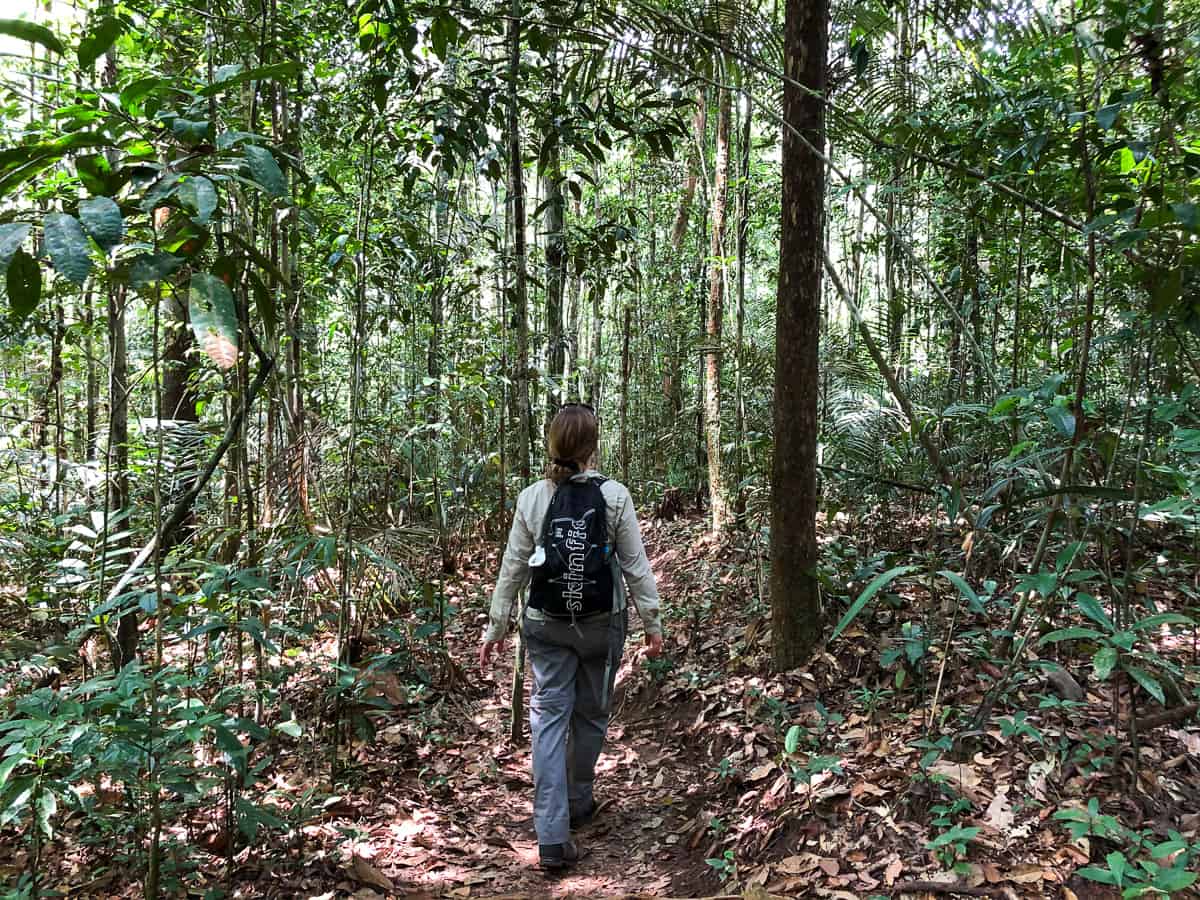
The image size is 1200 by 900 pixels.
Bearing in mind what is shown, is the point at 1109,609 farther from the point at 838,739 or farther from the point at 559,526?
the point at 559,526

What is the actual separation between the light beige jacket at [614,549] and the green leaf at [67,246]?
7.73 ft

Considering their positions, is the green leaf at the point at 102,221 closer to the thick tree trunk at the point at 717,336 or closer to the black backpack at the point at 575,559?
the black backpack at the point at 575,559

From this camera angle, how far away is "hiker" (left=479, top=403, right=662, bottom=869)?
11.2ft

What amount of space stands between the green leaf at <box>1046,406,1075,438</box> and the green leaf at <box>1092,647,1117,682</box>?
0.75 meters

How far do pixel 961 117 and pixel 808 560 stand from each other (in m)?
4.26

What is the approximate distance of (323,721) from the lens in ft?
13.2

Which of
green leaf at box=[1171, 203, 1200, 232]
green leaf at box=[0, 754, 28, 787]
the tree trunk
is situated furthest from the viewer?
the tree trunk

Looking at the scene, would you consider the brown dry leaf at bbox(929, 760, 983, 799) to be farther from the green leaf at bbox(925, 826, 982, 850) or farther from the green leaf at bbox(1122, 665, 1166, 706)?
the green leaf at bbox(1122, 665, 1166, 706)

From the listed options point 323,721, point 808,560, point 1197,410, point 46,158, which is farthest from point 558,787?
point 1197,410

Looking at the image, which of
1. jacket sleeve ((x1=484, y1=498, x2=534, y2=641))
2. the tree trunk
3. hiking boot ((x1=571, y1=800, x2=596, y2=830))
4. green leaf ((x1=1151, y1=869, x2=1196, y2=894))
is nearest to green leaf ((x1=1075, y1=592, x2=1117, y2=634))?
green leaf ((x1=1151, y1=869, x2=1196, y2=894))

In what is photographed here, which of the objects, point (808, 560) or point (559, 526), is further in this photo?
point (808, 560)

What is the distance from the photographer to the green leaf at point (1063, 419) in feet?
8.40

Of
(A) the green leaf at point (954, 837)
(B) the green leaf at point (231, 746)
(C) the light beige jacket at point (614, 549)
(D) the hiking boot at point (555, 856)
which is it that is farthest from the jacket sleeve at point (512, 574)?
(A) the green leaf at point (954, 837)

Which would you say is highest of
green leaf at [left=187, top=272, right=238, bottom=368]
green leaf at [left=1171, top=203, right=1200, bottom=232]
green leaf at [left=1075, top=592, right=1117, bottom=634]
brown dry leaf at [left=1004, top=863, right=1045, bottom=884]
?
green leaf at [left=1171, top=203, right=1200, bottom=232]
